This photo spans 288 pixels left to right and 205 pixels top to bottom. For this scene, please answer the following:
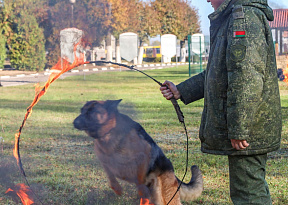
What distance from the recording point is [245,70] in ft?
7.34

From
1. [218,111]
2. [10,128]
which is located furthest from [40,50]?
[218,111]

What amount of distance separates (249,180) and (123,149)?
33.1 inches

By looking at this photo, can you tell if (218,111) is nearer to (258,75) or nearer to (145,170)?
(258,75)

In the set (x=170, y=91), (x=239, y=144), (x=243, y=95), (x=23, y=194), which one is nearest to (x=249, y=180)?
(x=239, y=144)

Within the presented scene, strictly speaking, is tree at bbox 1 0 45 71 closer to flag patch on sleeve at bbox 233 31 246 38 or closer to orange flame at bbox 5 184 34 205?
orange flame at bbox 5 184 34 205

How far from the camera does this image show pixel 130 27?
4088 centimetres

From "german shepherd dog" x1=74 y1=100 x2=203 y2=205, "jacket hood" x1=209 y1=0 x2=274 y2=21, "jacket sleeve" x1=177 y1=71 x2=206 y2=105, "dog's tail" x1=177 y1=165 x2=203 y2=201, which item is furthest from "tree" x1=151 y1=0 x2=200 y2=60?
A: "jacket hood" x1=209 y1=0 x2=274 y2=21

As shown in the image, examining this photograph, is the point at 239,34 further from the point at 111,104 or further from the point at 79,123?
the point at 79,123

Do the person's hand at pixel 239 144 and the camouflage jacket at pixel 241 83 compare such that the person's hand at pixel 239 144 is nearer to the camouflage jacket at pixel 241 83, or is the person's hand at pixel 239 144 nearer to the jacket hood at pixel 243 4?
the camouflage jacket at pixel 241 83

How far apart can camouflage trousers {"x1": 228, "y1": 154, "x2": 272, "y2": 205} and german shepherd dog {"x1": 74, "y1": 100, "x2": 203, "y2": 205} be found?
0.64m

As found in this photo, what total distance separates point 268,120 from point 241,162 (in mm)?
319

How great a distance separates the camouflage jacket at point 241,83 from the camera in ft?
7.39

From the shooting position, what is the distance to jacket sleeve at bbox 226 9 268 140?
2.24 m

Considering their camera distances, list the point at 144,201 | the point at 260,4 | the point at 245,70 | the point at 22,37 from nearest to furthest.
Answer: the point at 245,70 < the point at 260,4 < the point at 144,201 < the point at 22,37
